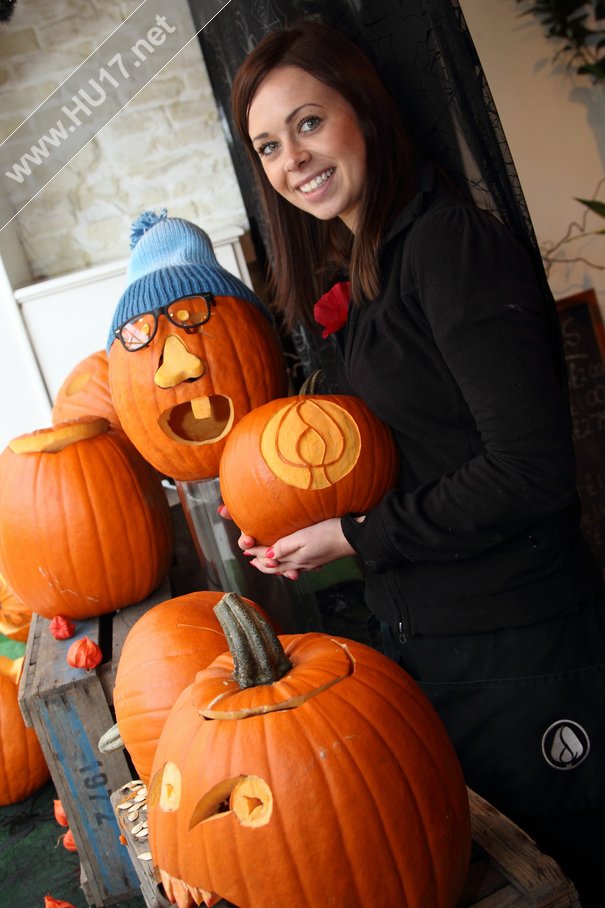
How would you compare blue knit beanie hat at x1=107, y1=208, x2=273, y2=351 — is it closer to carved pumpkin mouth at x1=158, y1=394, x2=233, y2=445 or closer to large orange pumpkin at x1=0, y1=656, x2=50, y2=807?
carved pumpkin mouth at x1=158, y1=394, x2=233, y2=445

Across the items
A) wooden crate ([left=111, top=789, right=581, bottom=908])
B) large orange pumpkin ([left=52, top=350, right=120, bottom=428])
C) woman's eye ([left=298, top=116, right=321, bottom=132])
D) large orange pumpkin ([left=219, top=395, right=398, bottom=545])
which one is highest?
woman's eye ([left=298, top=116, right=321, bottom=132])

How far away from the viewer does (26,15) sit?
2.97m

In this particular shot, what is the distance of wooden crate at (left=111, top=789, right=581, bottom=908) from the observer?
3.02 ft

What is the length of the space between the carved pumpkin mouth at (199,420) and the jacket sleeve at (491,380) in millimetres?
519

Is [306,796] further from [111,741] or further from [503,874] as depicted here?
[111,741]

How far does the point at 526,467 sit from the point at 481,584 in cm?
22

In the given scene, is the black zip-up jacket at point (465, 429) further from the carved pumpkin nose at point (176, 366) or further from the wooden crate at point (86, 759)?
the wooden crate at point (86, 759)

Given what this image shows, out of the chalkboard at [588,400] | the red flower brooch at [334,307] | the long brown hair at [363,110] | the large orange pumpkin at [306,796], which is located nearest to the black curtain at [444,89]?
the long brown hair at [363,110]

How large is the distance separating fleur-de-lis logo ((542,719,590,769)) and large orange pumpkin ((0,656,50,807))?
1395mm

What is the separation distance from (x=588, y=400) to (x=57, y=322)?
6.36ft

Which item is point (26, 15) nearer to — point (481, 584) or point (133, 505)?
point (133, 505)

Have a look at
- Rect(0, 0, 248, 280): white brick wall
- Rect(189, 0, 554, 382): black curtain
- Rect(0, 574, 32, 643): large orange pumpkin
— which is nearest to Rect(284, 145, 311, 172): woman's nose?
Rect(189, 0, 554, 382): black curtain

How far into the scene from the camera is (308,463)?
4.31ft

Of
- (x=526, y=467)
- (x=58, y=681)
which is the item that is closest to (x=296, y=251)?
(x=526, y=467)
